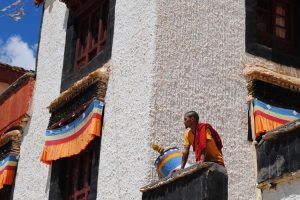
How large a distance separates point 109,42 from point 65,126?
1.61m

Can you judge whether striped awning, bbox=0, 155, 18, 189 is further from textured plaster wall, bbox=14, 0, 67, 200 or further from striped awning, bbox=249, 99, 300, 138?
striped awning, bbox=249, 99, 300, 138

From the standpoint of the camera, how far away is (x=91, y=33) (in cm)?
1215

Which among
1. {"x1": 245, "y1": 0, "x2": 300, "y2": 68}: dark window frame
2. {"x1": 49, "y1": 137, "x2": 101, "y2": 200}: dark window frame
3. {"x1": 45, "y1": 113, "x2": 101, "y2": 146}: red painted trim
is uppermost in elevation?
{"x1": 245, "y1": 0, "x2": 300, "y2": 68}: dark window frame

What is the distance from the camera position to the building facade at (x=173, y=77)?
30.8 ft

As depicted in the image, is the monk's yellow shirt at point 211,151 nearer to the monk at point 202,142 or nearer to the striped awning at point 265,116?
the monk at point 202,142

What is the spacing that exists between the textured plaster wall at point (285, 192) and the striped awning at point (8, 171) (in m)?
6.97

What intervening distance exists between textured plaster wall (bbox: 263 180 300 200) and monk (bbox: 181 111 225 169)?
0.79 meters

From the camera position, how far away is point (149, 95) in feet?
30.8

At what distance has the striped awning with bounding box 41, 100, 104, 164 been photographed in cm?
1025

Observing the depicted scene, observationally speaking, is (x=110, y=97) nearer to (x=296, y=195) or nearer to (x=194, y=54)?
(x=194, y=54)

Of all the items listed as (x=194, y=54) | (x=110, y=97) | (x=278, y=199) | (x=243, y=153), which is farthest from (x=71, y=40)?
(x=278, y=199)

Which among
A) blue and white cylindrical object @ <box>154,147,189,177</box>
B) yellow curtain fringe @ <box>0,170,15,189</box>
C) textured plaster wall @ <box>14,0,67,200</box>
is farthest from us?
yellow curtain fringe @ <box>0,170,15,189</box>

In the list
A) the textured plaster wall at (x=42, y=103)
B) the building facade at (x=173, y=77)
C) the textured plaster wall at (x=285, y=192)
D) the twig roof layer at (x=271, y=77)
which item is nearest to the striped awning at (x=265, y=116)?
the building facade at (x=173, y=77)

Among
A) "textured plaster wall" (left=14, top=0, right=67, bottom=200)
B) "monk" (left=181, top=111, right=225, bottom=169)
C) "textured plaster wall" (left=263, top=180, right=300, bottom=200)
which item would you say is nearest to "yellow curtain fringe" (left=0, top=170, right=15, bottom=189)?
"textured plaster wall" (left=14, top=0, right=67, bottom=200)
